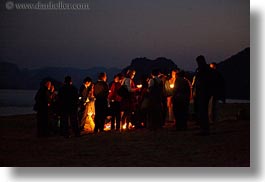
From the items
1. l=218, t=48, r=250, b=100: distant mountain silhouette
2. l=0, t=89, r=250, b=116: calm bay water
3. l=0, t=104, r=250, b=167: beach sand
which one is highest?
l=218, t=48, r=250, b=100: distant mountain silhouette

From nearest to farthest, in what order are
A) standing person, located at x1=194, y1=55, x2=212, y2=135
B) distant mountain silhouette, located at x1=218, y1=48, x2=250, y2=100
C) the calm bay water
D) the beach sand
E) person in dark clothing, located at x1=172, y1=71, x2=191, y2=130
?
the beach sand → standing person, located at x1=194, y1=55, x2=212, y2=135 → person in dark clothing, located at x1=172, y1=71, x2=191, y2=130 → distant mountain silhouette, located at x1=218, y1=48, x2=250, y2=100 → the calm bay water

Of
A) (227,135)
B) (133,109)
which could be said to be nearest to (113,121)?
(133,109)

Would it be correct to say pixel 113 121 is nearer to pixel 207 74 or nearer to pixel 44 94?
pixel 44 94

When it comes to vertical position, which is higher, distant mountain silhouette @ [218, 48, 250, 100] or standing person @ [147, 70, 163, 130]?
distant mountain silhouette @ [218, 48, 250, 100]

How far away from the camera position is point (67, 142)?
1052 cm

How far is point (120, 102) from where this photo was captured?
11.3 metres

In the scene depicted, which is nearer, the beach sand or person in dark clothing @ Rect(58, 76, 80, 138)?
the beach sand

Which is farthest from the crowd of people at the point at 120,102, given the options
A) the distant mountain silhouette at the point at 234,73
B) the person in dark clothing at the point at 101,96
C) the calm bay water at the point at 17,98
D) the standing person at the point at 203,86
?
the distant mountain silhouette at the point at 234,73

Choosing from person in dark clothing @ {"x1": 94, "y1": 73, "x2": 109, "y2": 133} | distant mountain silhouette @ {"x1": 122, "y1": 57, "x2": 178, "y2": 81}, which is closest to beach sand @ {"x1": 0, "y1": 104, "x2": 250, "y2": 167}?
person in dark clothing @ {"x1": 94, "y1": 73, "x2": 109, "y2": 133}

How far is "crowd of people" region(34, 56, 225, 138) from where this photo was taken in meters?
10.8

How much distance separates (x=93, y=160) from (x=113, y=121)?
2572mm

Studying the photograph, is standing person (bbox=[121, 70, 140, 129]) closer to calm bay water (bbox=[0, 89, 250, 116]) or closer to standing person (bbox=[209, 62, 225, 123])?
standing person (bbox=[209, 62, 225, 123])

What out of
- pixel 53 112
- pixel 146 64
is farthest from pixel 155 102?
pixel 146 64

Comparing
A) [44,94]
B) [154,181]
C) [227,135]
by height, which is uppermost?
[44,94]
